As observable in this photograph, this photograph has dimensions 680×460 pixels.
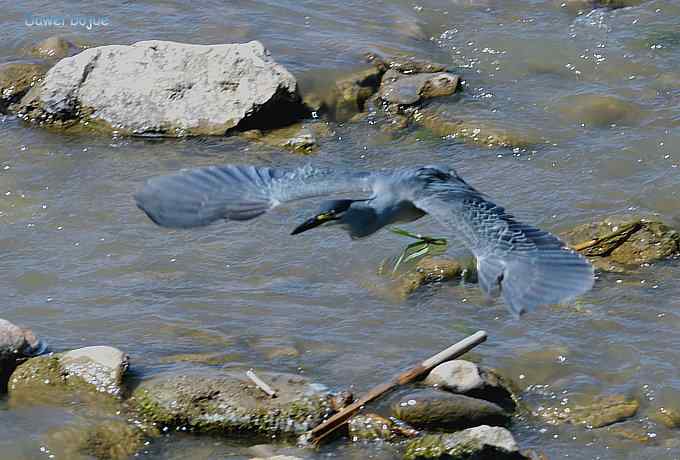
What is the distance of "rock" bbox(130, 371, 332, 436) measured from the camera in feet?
18.4

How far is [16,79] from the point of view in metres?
9.21

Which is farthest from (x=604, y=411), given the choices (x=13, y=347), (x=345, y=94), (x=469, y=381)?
(x=345, y=94)

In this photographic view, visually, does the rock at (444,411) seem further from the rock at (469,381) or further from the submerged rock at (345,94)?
the submerged rock at (345,94)

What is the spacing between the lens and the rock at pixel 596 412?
583cm

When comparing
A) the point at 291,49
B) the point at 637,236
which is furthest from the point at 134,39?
the point at 637,236

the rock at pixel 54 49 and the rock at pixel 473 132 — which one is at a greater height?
the rock at pixel 54 49

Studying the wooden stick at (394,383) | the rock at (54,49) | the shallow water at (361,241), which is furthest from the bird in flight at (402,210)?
the rock at (54,49)

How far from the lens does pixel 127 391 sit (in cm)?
581

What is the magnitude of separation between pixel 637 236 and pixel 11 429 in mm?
3528

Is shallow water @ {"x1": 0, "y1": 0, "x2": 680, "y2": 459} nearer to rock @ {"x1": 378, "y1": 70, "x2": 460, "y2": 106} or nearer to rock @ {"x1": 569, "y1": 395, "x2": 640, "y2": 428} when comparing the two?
rock @ {"x1": 569, "y1": 395, "x2": 640, "y2": 428}

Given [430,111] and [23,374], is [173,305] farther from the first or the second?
[430,111]

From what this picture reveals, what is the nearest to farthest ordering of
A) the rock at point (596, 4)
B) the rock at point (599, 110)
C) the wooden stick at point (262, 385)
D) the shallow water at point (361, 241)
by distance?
the wooden stick at point (262, 385) → the shallow water at point (361, 241) → the rock at point (599, 110) → the rock at point (596, 4)

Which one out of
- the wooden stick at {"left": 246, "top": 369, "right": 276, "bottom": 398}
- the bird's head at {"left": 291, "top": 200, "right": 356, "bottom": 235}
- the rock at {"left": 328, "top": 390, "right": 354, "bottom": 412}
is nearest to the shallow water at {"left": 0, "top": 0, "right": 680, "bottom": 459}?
the rock at {"left": 328, "top": 390, "right": 354, "bottom": 412}

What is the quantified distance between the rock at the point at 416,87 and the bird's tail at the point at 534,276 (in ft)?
12.5
